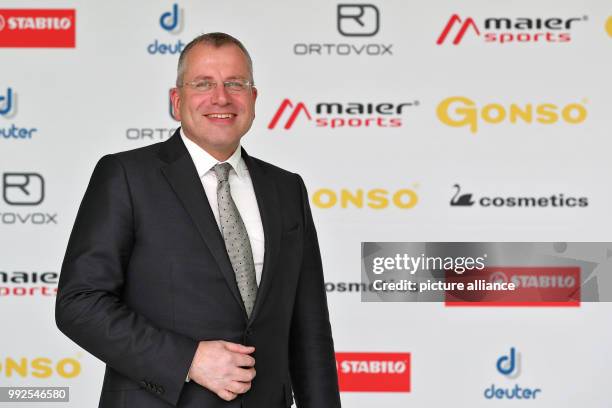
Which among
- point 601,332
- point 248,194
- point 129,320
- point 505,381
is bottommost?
point 505,381

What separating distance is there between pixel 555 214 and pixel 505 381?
0.88 meters

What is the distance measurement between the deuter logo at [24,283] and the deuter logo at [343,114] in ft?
4.55

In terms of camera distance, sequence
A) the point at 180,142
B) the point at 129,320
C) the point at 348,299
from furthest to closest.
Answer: the point at 348,299 → the point at 180,142 → the point at 129,320

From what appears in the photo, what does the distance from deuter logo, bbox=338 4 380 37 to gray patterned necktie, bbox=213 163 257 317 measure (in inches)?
95.7

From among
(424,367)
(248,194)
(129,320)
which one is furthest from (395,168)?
(129,320)

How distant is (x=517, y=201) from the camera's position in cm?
397

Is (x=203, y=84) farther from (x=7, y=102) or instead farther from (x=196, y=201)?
(x=7, y=102)

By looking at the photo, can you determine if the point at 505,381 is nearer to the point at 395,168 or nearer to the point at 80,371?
the point at 395,168

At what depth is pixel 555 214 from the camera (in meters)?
3.96

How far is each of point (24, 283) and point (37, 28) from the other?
1.30 m

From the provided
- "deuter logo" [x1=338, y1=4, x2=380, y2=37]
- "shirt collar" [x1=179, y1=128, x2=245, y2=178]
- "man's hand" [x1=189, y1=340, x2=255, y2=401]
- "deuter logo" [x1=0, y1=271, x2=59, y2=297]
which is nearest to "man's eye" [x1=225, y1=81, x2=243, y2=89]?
"shirt collar" [x1=179, y1=128, x2=245, y2=178]

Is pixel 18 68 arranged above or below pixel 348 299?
above

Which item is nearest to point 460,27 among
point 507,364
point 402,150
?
point 402,150

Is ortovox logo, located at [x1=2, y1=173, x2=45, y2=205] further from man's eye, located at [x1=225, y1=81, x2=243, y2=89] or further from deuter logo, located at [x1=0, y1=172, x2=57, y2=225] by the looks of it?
man's eye, located at [x1=225, y1=81, x2=243, y2=89]
